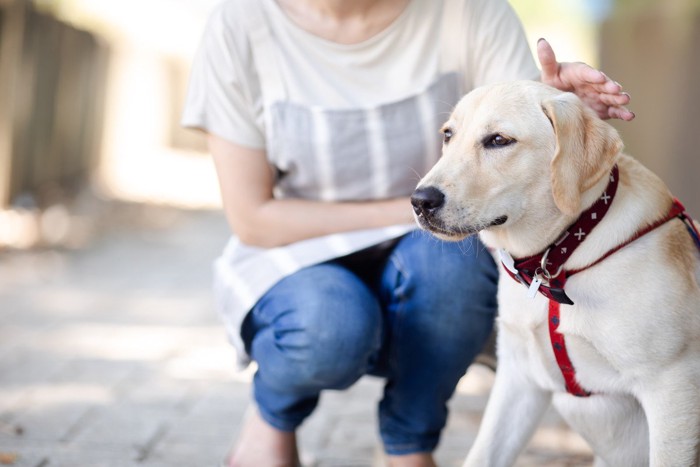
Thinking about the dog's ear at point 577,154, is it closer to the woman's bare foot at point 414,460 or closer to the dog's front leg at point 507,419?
the dog's front leg at point 507,419

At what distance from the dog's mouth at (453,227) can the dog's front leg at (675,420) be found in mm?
506

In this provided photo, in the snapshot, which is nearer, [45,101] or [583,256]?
[583,256]

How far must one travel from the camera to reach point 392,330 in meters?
2.63

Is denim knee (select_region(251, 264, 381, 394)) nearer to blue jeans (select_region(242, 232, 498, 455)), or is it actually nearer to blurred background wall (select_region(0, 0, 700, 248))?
blue jeans (select_region(242, 232, 498, 455))

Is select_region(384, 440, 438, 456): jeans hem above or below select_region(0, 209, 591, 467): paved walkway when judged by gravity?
above

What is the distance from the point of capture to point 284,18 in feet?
8.79

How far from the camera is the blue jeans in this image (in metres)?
2.47

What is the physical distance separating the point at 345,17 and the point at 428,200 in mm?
867

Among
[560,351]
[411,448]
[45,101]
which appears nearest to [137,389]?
[411,448]

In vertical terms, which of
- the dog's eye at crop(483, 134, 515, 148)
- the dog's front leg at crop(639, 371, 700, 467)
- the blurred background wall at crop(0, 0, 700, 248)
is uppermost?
the dog's eye at crop(483, 134, 515, 148)

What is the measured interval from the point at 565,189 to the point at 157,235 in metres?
6.30

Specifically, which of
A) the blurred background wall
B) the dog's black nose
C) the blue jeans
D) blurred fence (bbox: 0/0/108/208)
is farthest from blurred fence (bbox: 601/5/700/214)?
blurred fence (bbox: 0/0/108/208)

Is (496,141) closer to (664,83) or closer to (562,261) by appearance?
(562,261)

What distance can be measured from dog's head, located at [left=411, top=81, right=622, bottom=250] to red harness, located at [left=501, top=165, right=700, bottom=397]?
0.05 metres
